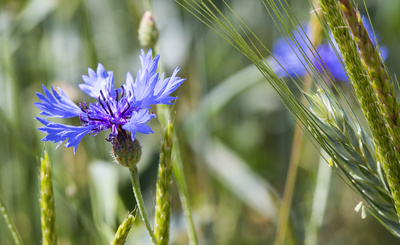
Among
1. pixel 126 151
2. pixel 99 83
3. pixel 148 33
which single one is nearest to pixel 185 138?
pixel 148 33

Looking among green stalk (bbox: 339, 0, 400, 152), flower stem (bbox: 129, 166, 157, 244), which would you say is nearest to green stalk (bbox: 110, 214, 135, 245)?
flower stem (bbox: 129, 166, 157, 244)

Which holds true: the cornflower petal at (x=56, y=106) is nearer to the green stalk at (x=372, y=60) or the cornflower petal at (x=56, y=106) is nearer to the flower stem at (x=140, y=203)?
the flower stem at (x=140, y=203)

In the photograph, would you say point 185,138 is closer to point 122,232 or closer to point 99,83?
point 99,83

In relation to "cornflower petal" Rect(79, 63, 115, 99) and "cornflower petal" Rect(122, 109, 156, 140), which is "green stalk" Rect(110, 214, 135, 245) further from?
"cornflower petal" Rect(79, 63, 115, 99)

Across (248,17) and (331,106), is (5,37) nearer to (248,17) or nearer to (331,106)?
(248,17)

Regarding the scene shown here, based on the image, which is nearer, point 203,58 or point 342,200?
point 203,58

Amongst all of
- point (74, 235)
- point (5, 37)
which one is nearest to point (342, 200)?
point (74, 235)
